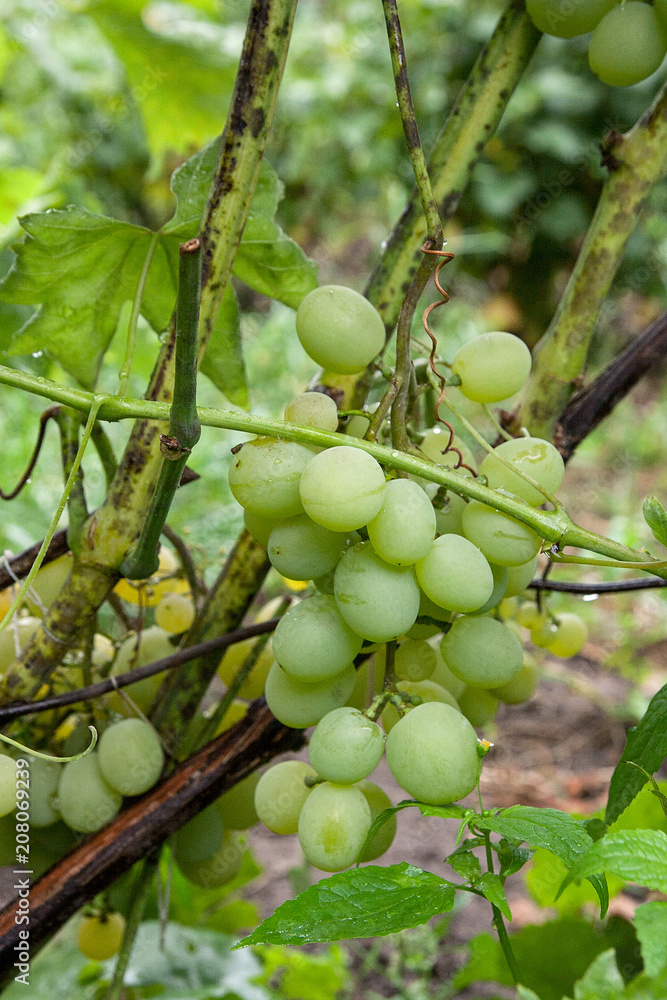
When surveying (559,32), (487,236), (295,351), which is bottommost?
(559,32)

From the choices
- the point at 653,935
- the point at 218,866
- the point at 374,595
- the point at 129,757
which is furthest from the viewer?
the point at 218,866

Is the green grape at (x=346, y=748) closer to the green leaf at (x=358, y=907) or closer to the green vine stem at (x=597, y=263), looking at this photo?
the green leaf at (x=358, y=907)

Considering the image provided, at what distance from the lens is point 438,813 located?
1.17ft

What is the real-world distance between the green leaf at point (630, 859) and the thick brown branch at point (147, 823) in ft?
0.76

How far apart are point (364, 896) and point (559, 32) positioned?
0.47m

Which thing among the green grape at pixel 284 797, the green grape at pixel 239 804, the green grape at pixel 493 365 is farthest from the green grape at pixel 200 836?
the green grape at pixel 493 365

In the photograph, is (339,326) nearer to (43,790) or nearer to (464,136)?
(464,136)

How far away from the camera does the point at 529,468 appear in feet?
1.31

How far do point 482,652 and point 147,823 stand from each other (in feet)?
0.79

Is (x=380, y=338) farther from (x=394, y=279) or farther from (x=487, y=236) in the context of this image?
(x=487, y=236)

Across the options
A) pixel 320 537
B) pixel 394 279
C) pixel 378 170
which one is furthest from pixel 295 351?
pixel 378 170

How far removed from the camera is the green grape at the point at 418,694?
42 centimetres

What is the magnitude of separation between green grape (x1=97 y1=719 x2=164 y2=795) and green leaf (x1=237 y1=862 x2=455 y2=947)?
18 cm

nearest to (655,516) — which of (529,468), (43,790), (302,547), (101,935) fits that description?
(529,468)
